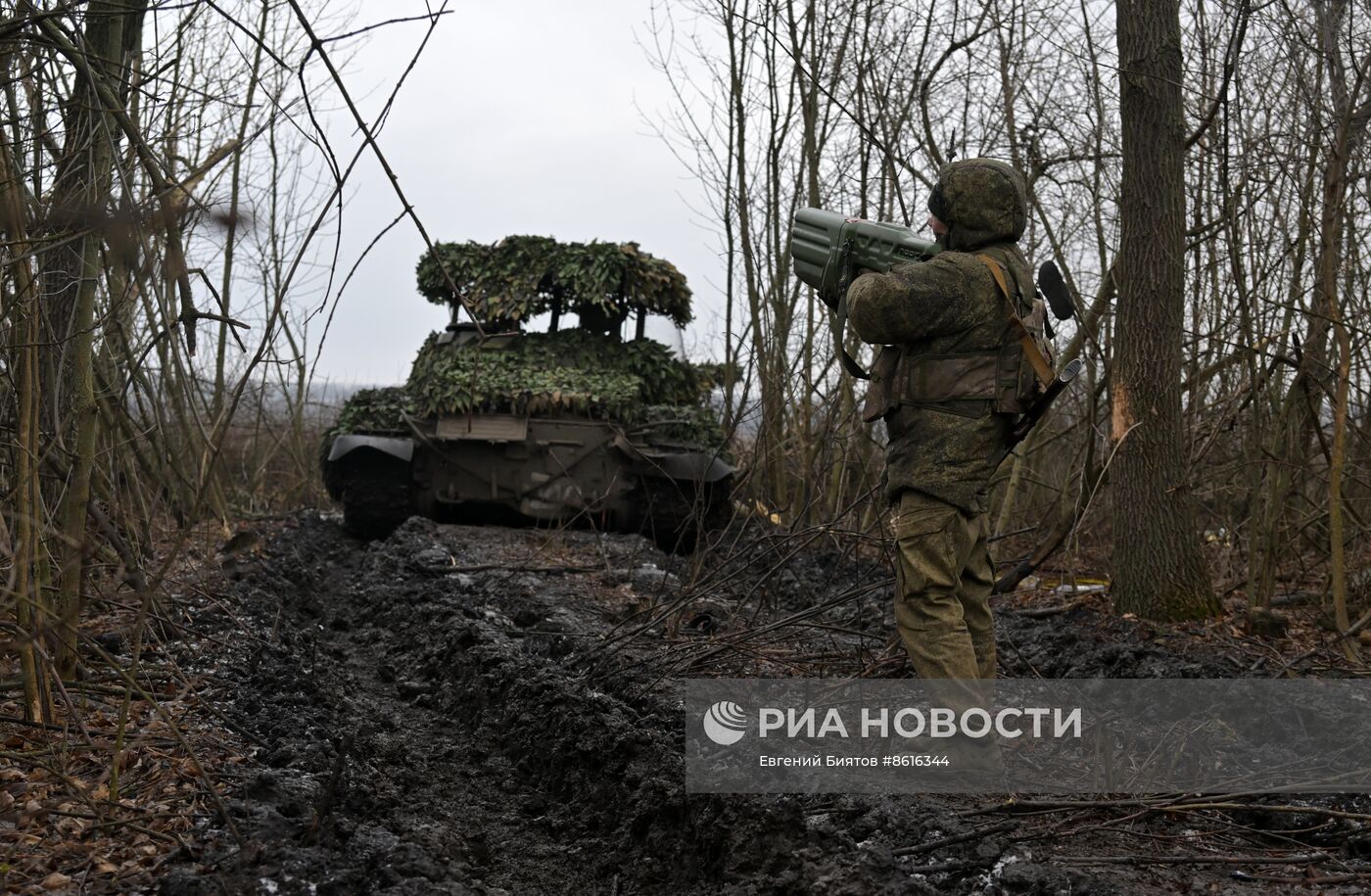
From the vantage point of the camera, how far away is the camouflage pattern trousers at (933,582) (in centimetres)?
394

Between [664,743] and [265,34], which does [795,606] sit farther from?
[265,34]

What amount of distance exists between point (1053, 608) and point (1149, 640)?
1023mm

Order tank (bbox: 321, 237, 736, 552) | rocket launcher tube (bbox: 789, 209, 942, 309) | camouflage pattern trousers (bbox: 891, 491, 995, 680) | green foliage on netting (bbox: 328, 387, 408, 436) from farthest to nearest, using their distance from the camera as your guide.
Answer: green foliage on netting (bbox: 328, 387, 408, 436), tank (bbox: 321, 237, 736, 552), rocket launcher tube (bbox: 789, 209, 942, 309), camouflage pattern trousers (bbox: 891, 491, 995, 680)

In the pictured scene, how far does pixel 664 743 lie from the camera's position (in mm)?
4090

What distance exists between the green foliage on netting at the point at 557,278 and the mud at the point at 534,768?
14.2 feet

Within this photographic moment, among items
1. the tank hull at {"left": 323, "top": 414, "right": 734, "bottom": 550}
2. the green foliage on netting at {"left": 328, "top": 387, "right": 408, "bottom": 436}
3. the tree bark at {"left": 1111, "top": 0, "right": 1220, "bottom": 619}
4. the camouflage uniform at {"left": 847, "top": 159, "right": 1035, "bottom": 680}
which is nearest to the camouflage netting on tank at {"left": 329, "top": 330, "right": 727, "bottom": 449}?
the green foliage on netting at {"left": 328, "top": 387, "right": 408, "bottom": 436}

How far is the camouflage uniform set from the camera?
155 inches

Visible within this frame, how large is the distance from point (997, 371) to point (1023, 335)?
140 millimetres

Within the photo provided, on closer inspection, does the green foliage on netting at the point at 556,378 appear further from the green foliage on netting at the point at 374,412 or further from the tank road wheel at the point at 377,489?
the tank road wheel at the point at 377,489

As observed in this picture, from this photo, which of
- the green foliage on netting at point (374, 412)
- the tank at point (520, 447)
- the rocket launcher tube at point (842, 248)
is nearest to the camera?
the rocket launcher tube at point (842, 248)

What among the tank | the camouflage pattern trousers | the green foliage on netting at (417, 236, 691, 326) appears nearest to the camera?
the camouflage pattern trousers

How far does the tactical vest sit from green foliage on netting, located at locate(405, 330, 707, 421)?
572cm

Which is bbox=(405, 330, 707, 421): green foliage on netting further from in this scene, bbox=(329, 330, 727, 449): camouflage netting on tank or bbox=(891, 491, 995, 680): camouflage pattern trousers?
bbox=(891, 491, 995, 680): camouflage pattern trousers

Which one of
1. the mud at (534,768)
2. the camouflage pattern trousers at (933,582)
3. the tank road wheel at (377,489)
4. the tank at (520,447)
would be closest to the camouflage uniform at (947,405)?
the camouflage pattern trousers at (933,582)
